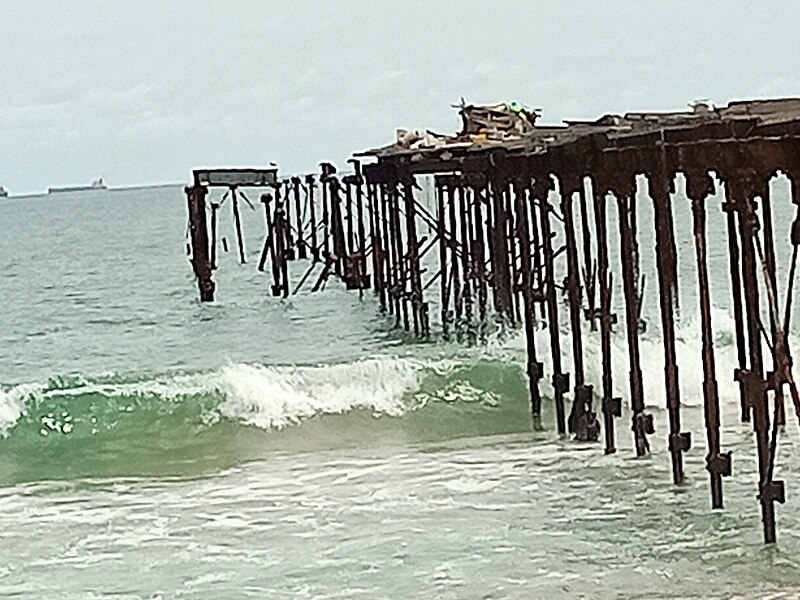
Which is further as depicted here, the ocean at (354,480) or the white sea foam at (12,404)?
the white sea foam at (12,404)

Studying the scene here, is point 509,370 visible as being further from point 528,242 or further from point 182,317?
point 182,317

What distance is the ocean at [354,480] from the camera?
969 cm

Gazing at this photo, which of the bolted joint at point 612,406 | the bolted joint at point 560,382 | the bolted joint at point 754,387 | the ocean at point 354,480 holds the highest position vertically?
the bolted joint at point 754,387

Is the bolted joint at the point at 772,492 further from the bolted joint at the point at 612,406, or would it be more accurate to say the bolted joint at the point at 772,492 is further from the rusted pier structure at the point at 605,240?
the bolted joint at the point at 612,406

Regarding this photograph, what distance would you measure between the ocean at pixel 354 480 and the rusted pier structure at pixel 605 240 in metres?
0.41

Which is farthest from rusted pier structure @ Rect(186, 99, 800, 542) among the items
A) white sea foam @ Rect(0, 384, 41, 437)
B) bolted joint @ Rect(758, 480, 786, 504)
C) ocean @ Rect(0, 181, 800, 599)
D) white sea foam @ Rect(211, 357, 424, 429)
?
white sea foam @ Rect(0, 384, 41, 437)

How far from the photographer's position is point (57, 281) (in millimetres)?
44719

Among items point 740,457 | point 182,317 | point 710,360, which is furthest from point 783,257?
point 710,360

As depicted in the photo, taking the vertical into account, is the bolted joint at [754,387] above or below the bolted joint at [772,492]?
above

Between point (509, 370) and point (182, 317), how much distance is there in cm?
1354

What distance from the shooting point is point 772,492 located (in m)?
9.37

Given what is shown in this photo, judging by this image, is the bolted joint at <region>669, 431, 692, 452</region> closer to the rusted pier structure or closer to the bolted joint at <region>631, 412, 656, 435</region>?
the rusted pier structure

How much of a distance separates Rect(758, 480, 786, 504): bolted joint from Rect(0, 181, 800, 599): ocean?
0.32 m

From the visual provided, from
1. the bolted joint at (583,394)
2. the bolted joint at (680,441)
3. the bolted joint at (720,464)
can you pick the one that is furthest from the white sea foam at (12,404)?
the bolted joint at (720,464)
